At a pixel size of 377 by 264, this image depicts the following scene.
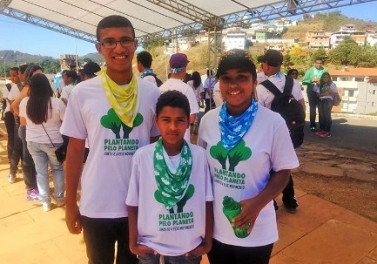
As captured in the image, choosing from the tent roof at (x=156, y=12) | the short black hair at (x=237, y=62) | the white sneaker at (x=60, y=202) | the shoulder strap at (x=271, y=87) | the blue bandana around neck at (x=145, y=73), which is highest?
the tent roof at (x=156, y=12)

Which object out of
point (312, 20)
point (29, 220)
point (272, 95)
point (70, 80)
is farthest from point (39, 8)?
point (312, 20)

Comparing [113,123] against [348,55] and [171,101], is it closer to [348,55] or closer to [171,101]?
[171,101]

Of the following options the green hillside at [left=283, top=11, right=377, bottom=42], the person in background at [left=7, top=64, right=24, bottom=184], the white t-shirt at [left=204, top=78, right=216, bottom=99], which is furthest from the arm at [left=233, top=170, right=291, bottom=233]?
the green hillside at [left=283, top=11, right=377, bottom=42]

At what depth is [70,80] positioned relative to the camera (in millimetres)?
5898

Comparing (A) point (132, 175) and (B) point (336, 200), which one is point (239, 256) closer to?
(A) point (132, 175)

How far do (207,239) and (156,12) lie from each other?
33.8 feet

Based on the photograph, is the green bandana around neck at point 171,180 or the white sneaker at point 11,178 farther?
the white sneaker at point 11,178

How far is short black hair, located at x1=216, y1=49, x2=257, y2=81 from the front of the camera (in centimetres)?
155

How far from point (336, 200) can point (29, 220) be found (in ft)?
12.1

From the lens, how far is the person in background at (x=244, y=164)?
1487 mm

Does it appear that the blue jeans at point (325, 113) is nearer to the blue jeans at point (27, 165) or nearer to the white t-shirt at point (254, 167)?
the blue jeans at point (27, 165)

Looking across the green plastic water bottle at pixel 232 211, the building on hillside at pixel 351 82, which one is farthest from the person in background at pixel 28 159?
the building on hillside at pixel 351 82

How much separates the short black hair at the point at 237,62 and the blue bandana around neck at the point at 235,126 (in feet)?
0.56

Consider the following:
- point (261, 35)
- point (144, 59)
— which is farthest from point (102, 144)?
point (261, 35)
